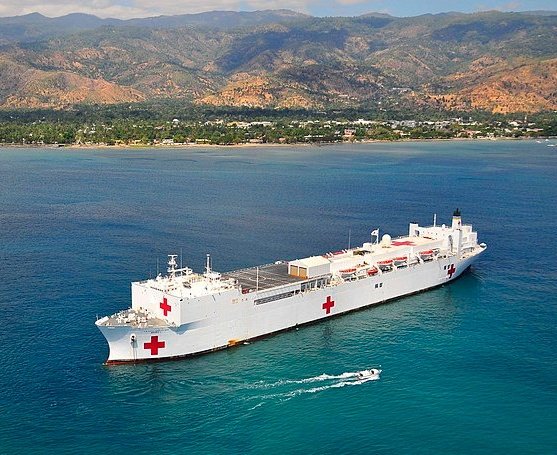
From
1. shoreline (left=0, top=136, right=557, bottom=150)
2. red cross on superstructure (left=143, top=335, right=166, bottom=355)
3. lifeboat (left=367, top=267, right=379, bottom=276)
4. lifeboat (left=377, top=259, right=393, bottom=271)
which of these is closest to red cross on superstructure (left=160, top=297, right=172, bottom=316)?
red cross on superstructure (left=143, top=335, right=166, bottom=355)

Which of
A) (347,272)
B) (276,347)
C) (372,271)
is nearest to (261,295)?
(276,347)

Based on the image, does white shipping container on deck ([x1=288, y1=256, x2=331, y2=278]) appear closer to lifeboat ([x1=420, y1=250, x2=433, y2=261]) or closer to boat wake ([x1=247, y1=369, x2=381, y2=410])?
boat wake ([x1=247, y1=369, x2=381, y2=410])

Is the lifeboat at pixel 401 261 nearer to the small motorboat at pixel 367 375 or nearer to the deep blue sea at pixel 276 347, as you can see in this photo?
the deep blue sea at pixel 276 347

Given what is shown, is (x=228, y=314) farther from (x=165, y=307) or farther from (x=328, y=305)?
(x=328, y=305)

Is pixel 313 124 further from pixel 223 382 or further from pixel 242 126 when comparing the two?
pixel 223 382

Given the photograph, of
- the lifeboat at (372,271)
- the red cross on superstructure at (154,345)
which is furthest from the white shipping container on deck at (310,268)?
the red cross on superstructure at (154,345)

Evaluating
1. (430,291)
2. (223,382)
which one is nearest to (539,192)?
(430,291)

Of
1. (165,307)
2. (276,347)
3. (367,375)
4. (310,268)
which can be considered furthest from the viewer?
(310,268)
